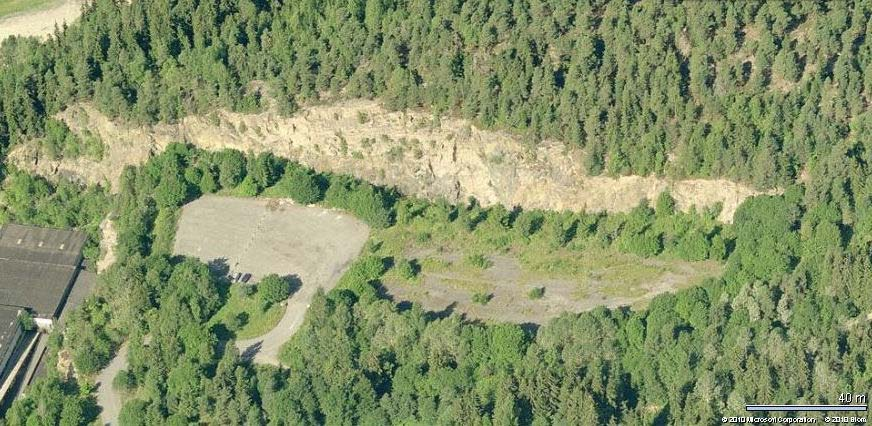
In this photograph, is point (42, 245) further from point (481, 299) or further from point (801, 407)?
point (801, 407)

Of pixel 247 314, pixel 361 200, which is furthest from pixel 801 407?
pixel 247 314

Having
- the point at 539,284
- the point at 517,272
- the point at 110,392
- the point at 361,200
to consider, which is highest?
the point at 361,200

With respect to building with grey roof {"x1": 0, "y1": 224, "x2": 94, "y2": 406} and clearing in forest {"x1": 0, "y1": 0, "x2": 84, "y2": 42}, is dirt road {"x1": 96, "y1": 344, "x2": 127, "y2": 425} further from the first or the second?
clearing in forest {"x1": 0, "y1": 0, "x2": 84, "y2": 42}

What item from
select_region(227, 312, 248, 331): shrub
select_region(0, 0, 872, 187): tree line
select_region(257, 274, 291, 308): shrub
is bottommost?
select_region(227, 312, 248, 331): shrub

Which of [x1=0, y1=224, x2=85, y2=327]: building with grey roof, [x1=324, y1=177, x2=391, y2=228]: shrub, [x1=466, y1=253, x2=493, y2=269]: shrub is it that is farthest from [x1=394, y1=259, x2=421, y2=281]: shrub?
[x1=0, y1=224, x2=85, y2=327]: building with grey roof

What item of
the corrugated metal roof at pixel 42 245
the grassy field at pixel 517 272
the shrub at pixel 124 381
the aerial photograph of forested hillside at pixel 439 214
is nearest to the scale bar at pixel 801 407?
the aerial photograph of forested hillside at pixel 439 214
